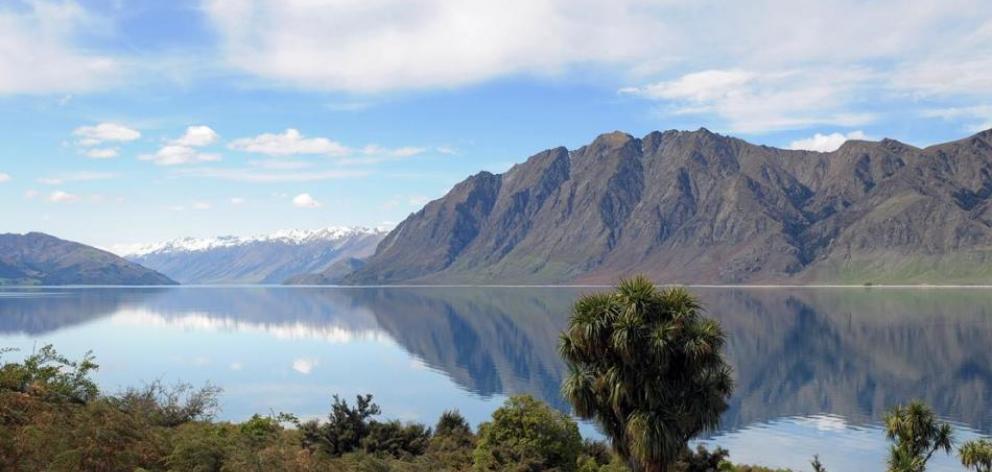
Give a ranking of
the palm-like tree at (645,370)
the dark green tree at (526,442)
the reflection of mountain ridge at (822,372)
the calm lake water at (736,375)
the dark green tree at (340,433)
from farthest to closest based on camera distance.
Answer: the reflection of mountain ridge at (822,372) < the calm lake water at (736,375) < the dark green tree at (340,433) < the dark green tree at (526,442) < the palm-like tree at (645,370)

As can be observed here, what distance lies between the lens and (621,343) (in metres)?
33.3

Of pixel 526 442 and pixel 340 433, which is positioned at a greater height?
pixel 526 442

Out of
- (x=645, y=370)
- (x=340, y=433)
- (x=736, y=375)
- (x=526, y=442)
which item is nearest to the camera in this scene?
(x=645, y=370)

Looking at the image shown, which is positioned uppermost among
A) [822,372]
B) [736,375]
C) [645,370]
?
[645,370]

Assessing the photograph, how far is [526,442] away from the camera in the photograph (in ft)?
158

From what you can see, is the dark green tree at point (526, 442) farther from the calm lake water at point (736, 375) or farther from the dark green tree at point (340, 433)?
the calm lake water at point (736, 375)

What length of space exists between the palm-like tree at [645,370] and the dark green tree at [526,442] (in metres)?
12.4

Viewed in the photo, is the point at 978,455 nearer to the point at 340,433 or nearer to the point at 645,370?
the point at 645,370

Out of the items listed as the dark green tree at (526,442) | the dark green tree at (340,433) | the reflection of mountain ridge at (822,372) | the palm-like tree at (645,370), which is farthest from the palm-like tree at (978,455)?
the reflection of mountain ridge at (822,372)

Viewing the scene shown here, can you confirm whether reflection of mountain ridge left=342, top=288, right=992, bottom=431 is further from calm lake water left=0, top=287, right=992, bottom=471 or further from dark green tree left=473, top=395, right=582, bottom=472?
dark green tree left=473, top=395, right=582, bottom=472

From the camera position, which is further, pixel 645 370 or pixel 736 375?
pixel 736 375

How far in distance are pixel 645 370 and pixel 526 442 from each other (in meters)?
16.3

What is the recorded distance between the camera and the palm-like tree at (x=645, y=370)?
33.4 metres

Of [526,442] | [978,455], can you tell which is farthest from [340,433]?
[978,455]
